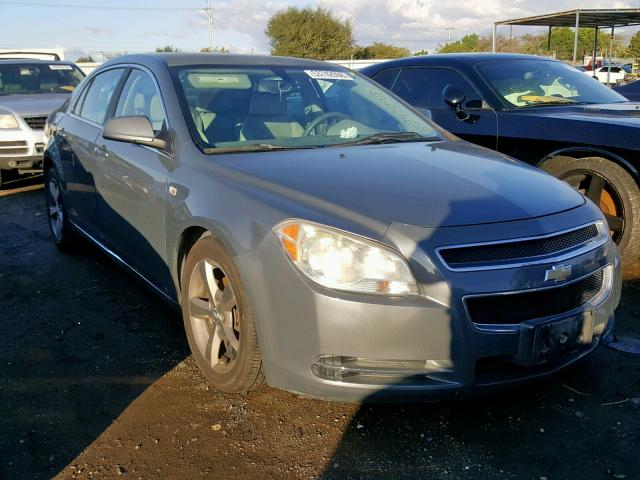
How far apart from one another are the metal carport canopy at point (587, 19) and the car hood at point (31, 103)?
35.6ft

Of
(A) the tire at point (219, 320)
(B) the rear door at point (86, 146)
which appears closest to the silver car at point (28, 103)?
(B) the rear door at point (86, 146)

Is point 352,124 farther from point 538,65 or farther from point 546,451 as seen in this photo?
point 538,65

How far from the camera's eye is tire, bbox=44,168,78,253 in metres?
5.31

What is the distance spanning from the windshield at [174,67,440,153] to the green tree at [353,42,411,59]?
45.3 meters

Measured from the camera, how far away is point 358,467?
246cm

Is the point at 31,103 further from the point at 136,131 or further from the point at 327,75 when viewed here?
the point at 136,131

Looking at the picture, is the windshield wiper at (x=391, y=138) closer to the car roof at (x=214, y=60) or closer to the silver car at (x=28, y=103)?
the car roof at (x=214, y=60)

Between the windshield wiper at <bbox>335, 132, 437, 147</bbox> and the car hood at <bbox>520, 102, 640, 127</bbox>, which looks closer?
the windshield wiper at <bbox>335, 132, 437, 147</bbox>

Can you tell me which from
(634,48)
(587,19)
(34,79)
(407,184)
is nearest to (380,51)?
(634,48)

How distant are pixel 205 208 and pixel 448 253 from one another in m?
1.15

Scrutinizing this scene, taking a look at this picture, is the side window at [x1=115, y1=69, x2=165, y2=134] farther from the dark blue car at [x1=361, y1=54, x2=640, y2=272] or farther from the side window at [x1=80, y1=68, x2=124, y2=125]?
the dark blue car at [x1=361, y1=54, x2=640, y2=272]

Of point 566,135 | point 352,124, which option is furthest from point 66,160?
point 566,135

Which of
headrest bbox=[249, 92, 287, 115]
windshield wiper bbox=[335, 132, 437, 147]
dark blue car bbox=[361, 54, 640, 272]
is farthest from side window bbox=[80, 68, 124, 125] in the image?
dark blue car bbox=[361, 54, 640, 272]

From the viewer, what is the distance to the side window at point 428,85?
18.1 ft
